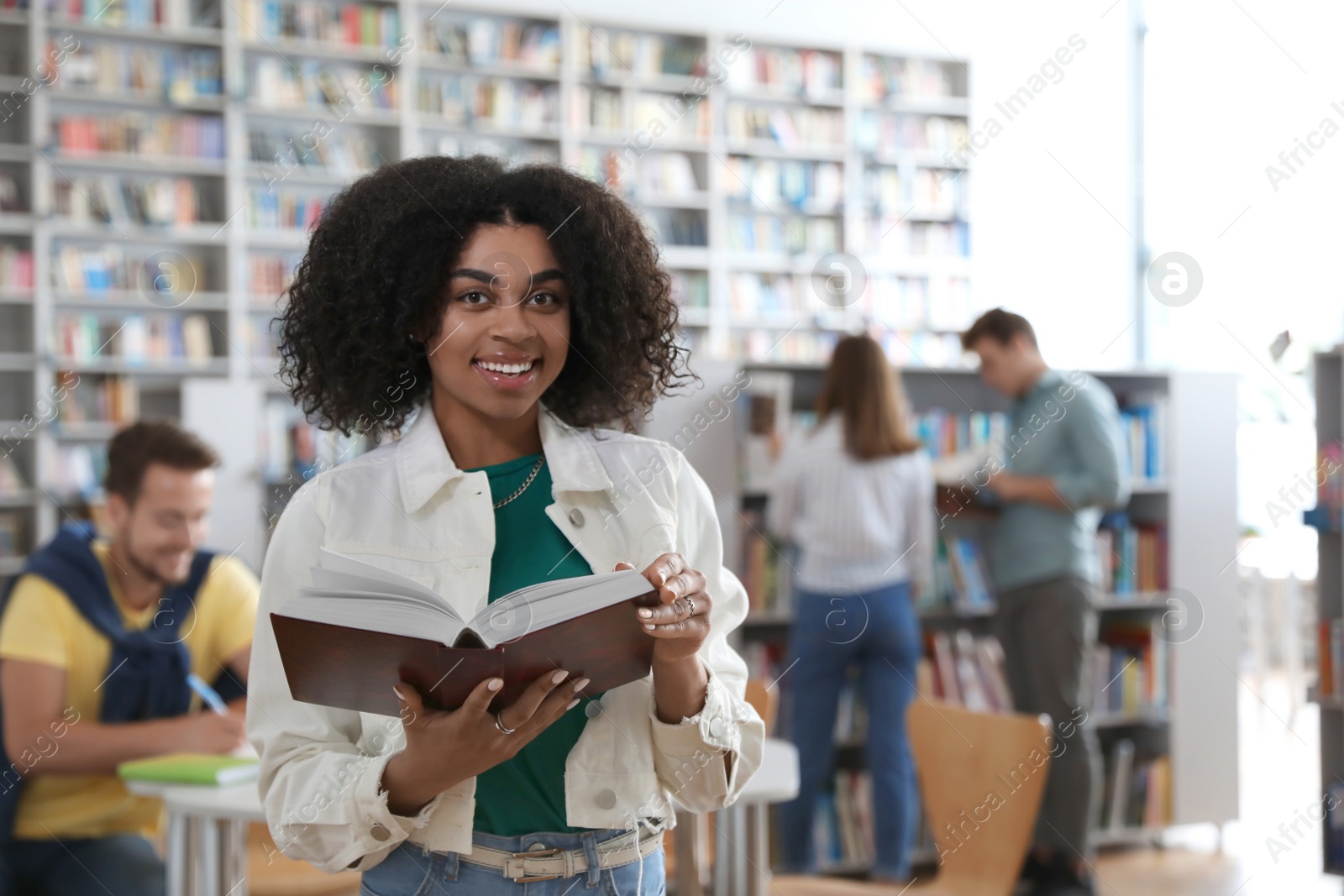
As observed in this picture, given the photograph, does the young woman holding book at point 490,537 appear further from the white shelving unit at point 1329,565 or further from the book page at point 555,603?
Answer: the white shelving unit at point 1329,565

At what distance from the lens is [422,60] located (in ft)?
19.0

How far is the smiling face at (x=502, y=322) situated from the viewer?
1113 mm

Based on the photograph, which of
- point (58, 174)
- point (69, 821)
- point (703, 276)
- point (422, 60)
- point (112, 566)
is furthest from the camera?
point (703, 276)

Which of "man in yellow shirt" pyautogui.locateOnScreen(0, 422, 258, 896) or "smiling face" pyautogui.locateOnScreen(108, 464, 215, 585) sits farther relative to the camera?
"smiling face" pyautogui.locateOnScreen(108, 464, 215, 585)

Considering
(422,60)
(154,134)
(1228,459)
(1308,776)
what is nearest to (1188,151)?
(1228,459)

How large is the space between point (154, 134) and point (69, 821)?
Result: 4166 millimetres

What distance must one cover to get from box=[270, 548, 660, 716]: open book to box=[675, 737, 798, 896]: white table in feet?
3.70

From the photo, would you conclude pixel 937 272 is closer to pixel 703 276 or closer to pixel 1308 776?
pixel 703 276

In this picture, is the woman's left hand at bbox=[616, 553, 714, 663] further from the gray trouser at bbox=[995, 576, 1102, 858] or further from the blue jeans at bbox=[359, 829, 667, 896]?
the gray trouser at bbox=[995, 576, 1102, 858]

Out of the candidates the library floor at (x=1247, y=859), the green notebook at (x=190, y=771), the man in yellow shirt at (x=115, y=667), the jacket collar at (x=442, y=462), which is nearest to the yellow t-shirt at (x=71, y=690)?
the man in yellow shirt at (x=115, y=667)

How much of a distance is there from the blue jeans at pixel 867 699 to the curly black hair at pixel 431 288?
2208mm

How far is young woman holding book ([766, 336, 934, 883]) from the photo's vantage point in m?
3.39

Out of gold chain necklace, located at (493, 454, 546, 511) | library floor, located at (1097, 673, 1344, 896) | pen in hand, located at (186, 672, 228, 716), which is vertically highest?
gold chain necklace, located at (493, 454, 546, 511)

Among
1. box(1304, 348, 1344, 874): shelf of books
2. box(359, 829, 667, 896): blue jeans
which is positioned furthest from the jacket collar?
box(1304, 348, 1344, 874): shelf of books
